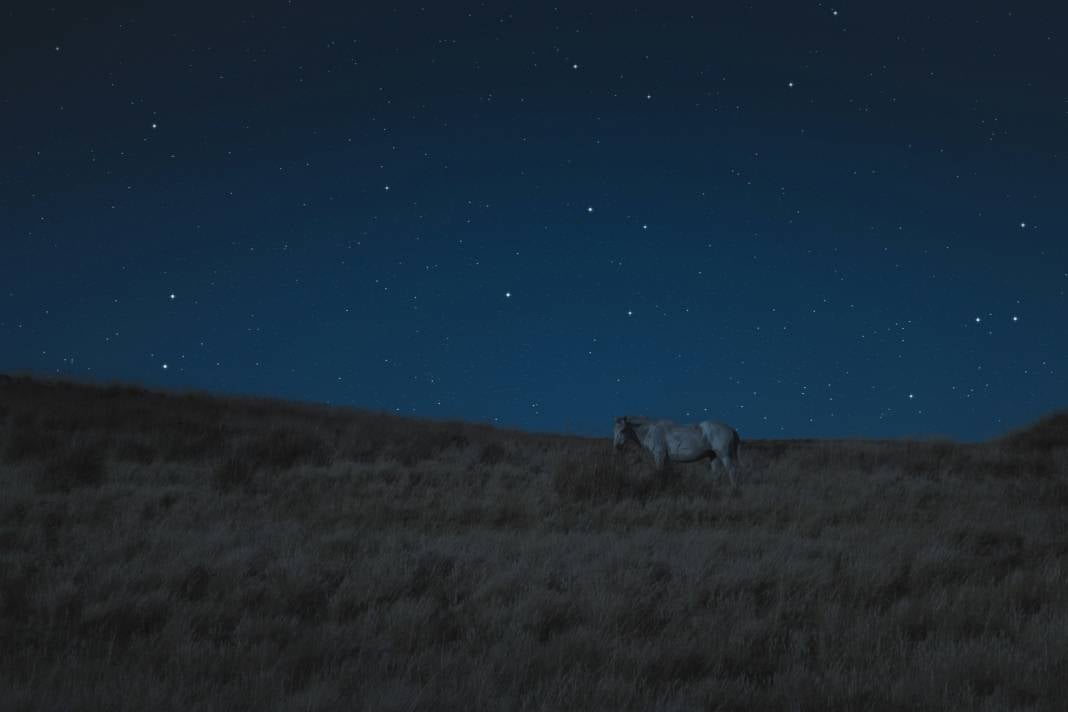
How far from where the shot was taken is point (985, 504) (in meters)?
13.3

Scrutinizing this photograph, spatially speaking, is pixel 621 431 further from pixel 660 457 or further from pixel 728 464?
pixel 728 464

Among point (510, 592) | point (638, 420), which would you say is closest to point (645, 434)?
point (638, 420)

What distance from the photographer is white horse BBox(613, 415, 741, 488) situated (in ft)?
50.2

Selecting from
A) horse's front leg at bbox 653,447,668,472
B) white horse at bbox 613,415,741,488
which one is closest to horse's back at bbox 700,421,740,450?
white horse at bbox 613,415,741,488

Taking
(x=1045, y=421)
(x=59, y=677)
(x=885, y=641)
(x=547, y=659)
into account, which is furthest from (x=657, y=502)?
(x=1045, y=421)

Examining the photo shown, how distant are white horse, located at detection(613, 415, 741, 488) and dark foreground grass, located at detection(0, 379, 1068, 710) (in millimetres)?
889

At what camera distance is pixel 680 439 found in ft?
50.3

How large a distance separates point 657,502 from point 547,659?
731 centimetres

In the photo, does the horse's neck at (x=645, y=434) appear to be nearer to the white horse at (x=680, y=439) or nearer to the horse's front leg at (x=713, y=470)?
the white horse at (x=680, y=439)

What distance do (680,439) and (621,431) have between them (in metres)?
1.10

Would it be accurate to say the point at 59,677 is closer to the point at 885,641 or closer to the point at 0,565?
the point at 0,565

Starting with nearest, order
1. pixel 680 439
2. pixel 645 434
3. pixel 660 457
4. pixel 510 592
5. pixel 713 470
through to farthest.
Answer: pixel 510 592 → pixel 660 457 → pixel 680 439 → pixel 645 434 → pixel 713 470

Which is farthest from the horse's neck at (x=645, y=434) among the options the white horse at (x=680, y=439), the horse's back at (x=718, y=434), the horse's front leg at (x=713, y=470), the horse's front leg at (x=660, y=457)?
the horse's front leg at (x=713, y=470)

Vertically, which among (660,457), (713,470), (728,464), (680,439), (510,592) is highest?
(680,439)
